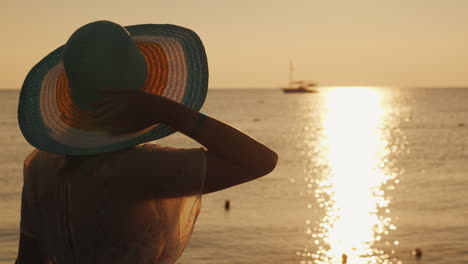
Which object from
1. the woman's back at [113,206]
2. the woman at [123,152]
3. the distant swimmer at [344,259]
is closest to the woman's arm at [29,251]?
the woman at [123,152]

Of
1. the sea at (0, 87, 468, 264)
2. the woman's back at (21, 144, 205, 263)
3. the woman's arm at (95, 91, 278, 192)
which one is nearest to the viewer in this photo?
the woman's arm at (95, 91, 278, 192)

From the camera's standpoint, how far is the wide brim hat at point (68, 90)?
6.22 ft

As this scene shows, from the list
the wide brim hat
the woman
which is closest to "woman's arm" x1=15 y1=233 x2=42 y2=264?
the woman

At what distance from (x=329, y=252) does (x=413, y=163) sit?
130 ft

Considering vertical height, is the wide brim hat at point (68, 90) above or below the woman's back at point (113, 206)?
above

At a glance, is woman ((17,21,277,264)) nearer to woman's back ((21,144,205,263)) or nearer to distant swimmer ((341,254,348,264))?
woman's back ((21,144,205,263))

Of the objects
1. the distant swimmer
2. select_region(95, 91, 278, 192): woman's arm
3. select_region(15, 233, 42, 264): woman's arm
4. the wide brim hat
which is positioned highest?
the wide brim hat

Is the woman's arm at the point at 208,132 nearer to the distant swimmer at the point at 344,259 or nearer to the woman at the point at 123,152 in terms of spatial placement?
the woman at the point at 123,152

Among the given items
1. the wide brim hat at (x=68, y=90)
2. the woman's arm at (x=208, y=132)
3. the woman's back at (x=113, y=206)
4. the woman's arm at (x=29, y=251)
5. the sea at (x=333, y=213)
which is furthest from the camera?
the sea at (x=333, y=213)

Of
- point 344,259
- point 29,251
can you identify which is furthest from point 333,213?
point 29,251

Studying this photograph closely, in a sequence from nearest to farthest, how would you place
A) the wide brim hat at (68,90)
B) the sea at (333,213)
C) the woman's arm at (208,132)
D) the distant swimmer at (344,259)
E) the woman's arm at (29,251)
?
the woman's arm at (208,132)
the wide brim hat at (68,90)
the woman's arm at (29,251)
the distant swimmer at (344,259)
the sea at (333,213)

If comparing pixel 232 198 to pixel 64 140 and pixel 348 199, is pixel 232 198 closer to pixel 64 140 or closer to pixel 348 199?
pixel 348 199

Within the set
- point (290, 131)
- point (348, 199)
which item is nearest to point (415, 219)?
point (348, 199)

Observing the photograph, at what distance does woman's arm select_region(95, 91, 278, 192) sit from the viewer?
1668 mm
